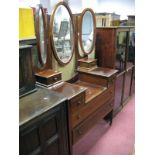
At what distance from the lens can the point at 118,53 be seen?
8.41ft

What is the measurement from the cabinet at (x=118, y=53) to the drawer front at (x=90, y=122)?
42 cm

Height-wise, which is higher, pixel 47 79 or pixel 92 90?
pixel 47 79

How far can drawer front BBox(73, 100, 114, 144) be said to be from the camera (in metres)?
1.66

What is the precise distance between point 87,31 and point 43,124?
1466mm

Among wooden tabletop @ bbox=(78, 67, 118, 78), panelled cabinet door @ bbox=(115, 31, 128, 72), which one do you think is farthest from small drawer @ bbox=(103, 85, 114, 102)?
panelled cabinet door @ bbox=(115, 31, 128, 72)

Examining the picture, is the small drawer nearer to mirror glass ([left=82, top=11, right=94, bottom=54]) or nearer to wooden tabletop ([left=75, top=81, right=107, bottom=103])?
wooden tabletop ([left=75, top=81, right=107, bottom=103])

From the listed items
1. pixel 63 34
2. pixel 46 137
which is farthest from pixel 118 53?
pixel 46 137

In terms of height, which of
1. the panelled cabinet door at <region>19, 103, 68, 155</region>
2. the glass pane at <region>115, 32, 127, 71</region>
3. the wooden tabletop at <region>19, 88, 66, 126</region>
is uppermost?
the glass pane at <region>115, 32, 127, 71</region>

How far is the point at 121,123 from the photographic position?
2.50 metres

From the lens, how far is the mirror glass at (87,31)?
2180mm

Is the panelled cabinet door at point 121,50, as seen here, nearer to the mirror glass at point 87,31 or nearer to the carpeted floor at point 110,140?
the mirror glass at point 87,31

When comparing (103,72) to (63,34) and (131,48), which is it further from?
(131,48)
